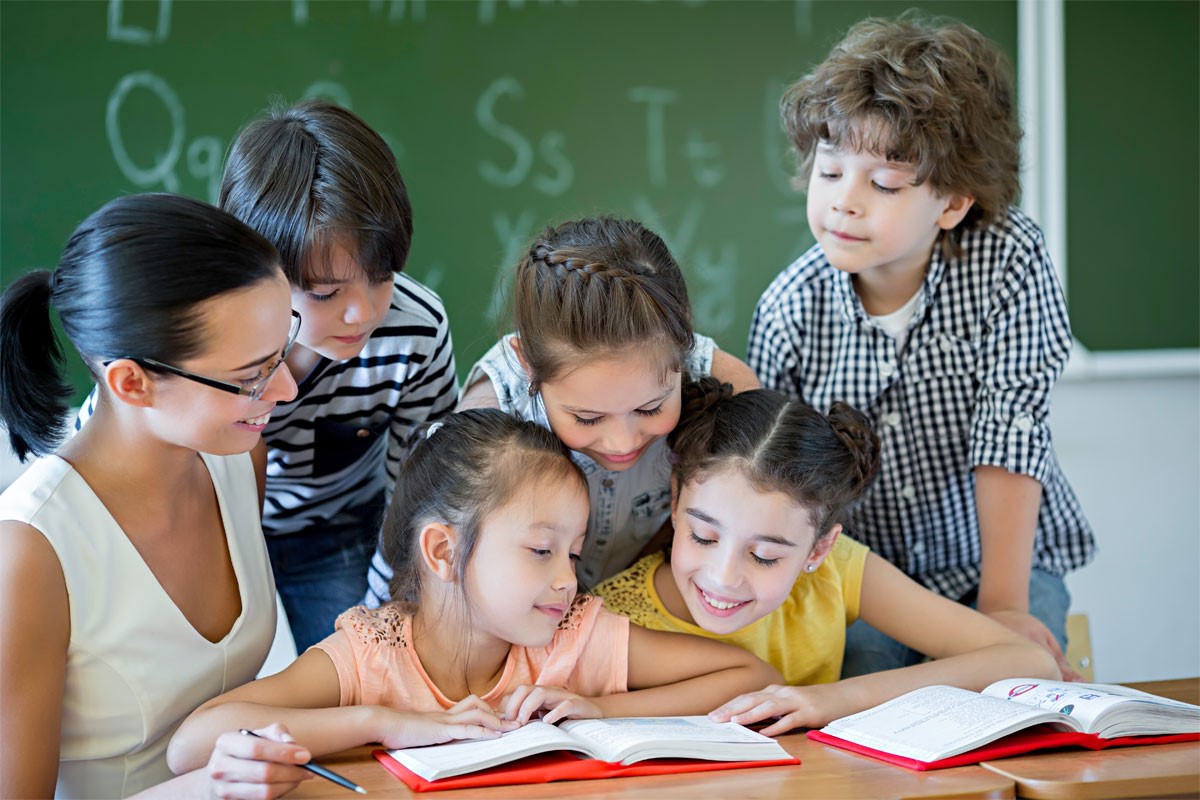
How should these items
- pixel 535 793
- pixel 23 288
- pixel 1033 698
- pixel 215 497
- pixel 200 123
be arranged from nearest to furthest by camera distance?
1. pixel 535 793
2. pixel 23 288
3. pixel 1033 698
4. pixel 215 497
5. pixel 200 123

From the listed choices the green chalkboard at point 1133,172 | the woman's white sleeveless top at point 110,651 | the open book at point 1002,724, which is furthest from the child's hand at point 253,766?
the green chalkboard at point 1133,172

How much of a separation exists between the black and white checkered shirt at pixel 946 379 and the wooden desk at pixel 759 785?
0.79m

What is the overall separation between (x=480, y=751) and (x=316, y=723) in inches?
8.7

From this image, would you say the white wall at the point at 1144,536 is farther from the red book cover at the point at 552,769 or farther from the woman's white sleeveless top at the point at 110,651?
the woman's white sleeveless top at the point at 110,651

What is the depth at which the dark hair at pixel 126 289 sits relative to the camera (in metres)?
1.25

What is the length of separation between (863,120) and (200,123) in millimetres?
1454

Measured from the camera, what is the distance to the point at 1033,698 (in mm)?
1471

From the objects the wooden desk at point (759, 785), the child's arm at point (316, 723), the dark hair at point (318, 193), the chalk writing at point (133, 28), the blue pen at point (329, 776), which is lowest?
the wooden desk at point (759, 785)

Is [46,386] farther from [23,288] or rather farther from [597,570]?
[597,570]

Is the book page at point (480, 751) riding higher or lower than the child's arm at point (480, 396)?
lower

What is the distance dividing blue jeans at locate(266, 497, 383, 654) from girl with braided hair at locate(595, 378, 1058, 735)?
1.83 ft

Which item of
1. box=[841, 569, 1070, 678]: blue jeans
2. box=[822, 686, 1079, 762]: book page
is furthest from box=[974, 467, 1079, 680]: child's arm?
box=[822, 686, 1079, 762]: book page

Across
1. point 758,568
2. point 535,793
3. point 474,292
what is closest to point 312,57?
point 474,292

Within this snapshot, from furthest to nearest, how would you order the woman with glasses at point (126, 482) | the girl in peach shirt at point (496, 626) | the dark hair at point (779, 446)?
1. the dark hair at point (779, 446)
2. the girl in peach shirt at point (496, 626)
3. the woman with glasses at point (126, 482)
